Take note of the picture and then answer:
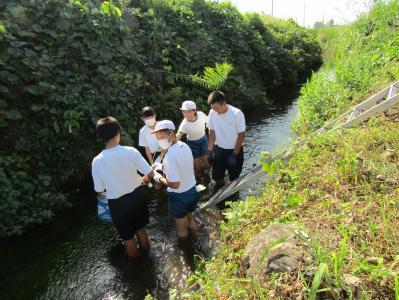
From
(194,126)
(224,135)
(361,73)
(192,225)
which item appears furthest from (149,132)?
(361,73)

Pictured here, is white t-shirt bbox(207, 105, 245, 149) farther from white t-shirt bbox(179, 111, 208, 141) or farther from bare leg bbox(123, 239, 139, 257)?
bare leg bbox(123, 239, 139, 257)

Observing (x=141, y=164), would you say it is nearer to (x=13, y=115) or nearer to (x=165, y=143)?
(x=165, y=143)

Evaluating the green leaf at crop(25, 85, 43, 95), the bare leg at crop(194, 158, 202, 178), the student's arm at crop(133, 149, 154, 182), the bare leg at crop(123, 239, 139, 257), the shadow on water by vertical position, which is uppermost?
the green leaf at crop(25, 85, 43, 95)

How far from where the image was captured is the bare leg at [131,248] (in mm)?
4297

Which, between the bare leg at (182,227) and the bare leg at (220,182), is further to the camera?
the bare leg at (220,182)

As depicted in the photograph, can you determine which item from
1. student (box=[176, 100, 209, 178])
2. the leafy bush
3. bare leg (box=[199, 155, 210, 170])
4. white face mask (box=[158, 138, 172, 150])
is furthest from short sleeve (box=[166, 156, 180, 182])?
the leafy bush

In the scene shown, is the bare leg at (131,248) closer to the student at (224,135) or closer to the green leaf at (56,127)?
the student at (224,135)

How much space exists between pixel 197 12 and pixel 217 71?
4757 mm

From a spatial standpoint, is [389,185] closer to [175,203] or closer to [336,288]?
[336,288]

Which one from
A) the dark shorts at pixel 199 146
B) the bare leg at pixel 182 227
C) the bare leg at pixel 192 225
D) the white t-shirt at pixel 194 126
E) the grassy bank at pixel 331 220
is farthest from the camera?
the dark shorts at pixel 199 146

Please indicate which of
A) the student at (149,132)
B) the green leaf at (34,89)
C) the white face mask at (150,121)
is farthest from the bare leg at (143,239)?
the green leaf at (34,89)

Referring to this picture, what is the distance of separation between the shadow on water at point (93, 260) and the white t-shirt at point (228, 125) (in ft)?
4.03

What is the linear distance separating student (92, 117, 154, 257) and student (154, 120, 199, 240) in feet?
0.98

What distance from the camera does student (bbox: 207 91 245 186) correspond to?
5134 mm
